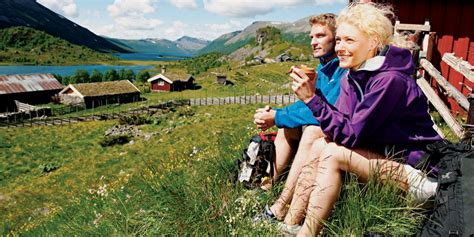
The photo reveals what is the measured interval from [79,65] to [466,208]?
608 feet

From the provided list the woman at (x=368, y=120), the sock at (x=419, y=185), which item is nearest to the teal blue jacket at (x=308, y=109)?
the woman at (x=368, y=120)

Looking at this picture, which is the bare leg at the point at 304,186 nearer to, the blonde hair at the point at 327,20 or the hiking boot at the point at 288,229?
the hiking boot at the point at 288,229

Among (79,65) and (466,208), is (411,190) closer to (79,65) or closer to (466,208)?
(466,208)

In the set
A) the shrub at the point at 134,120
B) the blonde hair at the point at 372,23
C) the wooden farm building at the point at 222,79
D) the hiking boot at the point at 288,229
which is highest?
the blonde hair at the point at 372,23

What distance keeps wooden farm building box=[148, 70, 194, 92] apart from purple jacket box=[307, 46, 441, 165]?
190 ft

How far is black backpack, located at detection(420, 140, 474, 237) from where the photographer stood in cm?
230

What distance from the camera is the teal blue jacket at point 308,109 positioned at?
3543mm

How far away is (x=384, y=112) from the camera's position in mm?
2689

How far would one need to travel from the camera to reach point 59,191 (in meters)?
16.5

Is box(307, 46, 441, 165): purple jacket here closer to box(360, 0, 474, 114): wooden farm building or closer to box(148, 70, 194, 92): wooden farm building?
box(360, 0, 474, 114): wooden farm building

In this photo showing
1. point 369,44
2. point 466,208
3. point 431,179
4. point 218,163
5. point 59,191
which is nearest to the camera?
point 466,208

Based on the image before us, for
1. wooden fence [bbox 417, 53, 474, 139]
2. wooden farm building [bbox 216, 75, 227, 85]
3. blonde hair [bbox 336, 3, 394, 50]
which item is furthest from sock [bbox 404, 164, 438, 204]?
wooden farm building [bbox 216, 75, 227, 85]

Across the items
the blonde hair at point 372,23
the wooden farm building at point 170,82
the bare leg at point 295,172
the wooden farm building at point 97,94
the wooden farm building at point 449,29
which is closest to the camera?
the blonde hair at point 372,23

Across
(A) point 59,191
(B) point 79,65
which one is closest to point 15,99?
(A) point 59,191
